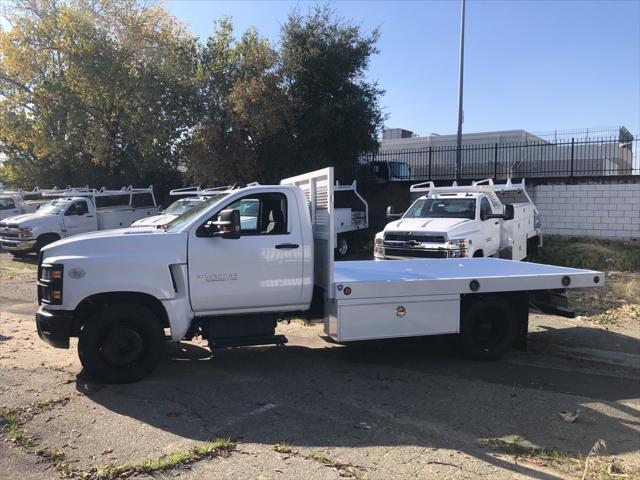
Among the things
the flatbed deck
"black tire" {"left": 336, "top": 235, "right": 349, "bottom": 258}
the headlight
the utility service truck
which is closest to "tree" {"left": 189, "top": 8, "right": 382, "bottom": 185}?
"black tire" {"left": 336, "top": 235, "right": 349, "bottom": 258}

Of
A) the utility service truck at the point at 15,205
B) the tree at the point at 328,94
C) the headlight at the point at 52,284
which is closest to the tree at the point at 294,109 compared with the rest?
the tree at the point at 328,94

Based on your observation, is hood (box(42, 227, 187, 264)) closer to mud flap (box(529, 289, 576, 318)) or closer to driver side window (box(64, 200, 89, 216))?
mud flap (box(529, 289, 576, 318))

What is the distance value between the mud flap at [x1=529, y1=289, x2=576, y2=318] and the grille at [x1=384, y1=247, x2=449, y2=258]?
350 cm

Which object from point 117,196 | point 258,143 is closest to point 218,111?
point 258,143

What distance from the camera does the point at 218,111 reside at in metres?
21.5

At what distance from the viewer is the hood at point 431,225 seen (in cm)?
1112

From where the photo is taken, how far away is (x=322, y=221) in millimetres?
6547

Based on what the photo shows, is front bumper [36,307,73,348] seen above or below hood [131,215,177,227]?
below

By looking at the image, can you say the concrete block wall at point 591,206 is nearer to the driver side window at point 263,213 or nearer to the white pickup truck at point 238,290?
the white pickup truck at point 238,290

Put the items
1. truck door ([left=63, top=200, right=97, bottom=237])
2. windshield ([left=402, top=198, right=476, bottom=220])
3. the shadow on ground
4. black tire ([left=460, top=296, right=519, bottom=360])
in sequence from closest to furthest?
1. the shadow on ground
2. black tire ([left=460, top=296, right=519, bottom=360])
3. windshield ([left=402, top=198, right=476, bottom=220])
4. truck door ([left=63, top=200, right=97, bottom=237])

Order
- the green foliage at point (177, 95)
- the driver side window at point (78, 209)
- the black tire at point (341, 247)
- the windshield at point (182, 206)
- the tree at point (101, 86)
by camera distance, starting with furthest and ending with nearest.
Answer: the tree at point (101, 86), the green foliage at point (177, 95), the driver side window at point (78, 209), the black tire at point (341, 247), the windshield at point (182, 206)

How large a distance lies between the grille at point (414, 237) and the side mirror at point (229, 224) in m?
6.00

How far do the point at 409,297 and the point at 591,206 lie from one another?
550 inches

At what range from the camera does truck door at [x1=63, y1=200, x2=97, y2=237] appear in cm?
1777
